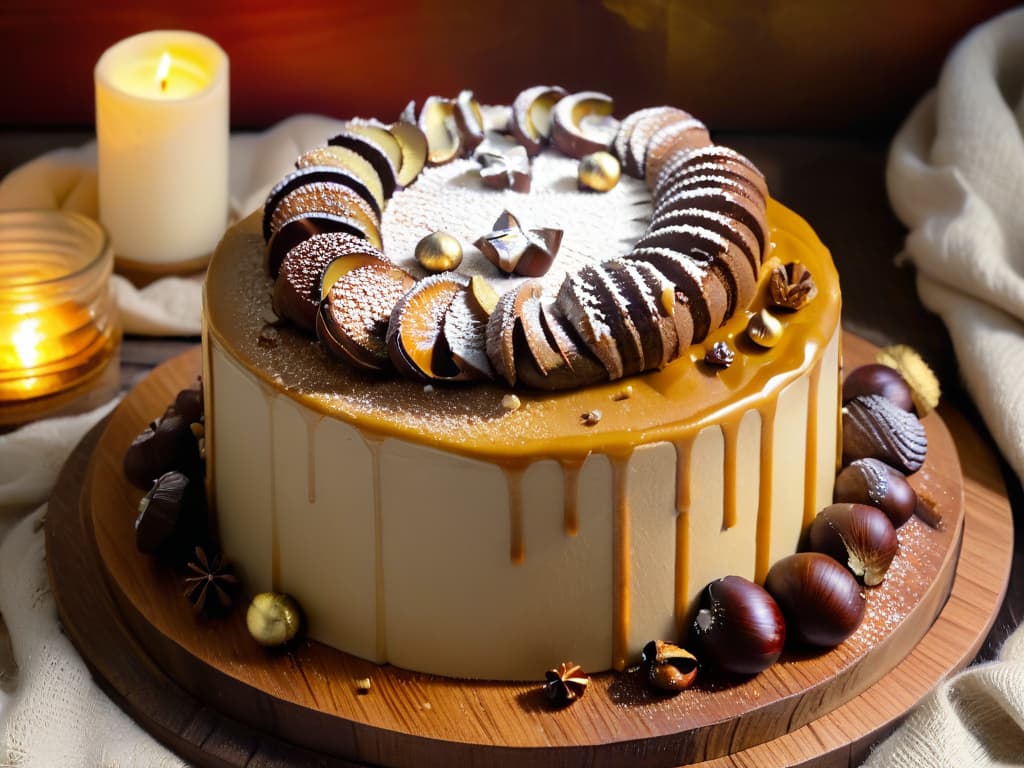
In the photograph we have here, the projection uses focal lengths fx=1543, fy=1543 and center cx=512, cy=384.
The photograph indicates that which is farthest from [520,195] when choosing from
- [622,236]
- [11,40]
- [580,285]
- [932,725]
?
[11,40]

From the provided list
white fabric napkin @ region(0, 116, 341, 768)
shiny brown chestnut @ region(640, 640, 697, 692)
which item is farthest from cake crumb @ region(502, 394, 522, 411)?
white fabric napkin @ region(0, 116, 341, 768)

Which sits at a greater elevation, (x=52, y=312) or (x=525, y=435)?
(x=525, y=435)

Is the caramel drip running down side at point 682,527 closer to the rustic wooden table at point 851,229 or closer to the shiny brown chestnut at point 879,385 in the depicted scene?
the shiny brown chestnut at point 879,385

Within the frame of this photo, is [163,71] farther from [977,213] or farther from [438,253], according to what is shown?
[977,213]

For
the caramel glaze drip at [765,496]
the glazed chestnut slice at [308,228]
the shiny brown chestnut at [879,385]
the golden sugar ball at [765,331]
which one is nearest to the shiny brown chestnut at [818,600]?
the caramel glaze drip at [765,496]

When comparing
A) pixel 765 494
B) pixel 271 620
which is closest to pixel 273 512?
pixel 271 620

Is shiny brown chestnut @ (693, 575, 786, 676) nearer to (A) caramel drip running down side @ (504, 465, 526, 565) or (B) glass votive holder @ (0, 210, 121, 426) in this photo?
(A) caramel drip running down side @ (504, 465, 526, 565)

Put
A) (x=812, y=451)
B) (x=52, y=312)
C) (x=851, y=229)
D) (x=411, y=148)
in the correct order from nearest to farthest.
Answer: (x=812, y=451) → (x=411, y=148) → (x=52, y=312) → (x=851, y=229)

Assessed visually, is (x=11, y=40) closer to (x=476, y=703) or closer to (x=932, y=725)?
(x=476, y=703)
